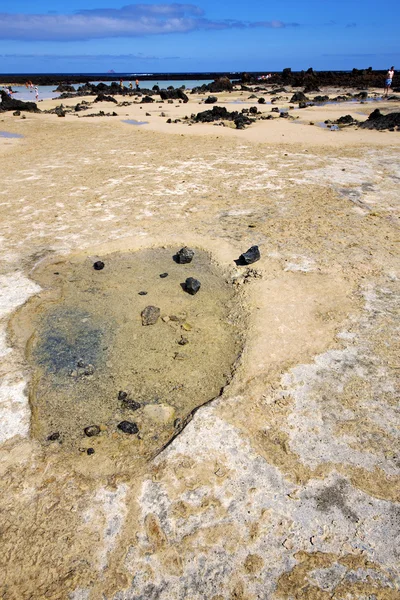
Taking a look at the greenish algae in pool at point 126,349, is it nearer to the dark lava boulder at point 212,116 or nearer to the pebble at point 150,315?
the pebble at point 150,315

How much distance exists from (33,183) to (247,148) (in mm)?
5721

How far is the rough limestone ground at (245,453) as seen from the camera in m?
2.03

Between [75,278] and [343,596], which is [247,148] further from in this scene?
[343,596]

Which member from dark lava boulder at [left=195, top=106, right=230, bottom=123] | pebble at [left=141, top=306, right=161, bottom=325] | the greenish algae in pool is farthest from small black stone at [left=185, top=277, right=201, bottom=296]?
dark lava boulder at [left=195, top=106, right=230, bottom=123]

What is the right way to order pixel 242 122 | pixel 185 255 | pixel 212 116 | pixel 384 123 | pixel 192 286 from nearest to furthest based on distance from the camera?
pixel 192 286, pixel 185 255, pixel 384 123, pixel 242 122, pixel 212 116

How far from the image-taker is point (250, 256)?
4828mm

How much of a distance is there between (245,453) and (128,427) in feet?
2.65

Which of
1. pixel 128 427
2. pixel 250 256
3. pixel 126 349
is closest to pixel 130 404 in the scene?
pixel 128 427

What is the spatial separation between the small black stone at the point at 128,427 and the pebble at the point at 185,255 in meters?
2.51

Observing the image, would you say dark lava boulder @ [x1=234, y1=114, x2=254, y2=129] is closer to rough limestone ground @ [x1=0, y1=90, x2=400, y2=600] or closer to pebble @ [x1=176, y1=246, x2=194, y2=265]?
rough limestone ground @ [x1=0, y1=90, x2=400, y2=600]

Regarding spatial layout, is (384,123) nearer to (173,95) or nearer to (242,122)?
(242,122)

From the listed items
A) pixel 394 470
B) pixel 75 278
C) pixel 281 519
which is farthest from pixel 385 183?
pixel 281 519

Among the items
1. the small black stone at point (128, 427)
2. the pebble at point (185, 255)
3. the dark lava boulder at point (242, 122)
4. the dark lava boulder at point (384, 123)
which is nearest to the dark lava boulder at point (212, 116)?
the dark lava boulder at point (242, 122)

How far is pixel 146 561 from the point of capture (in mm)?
2066
